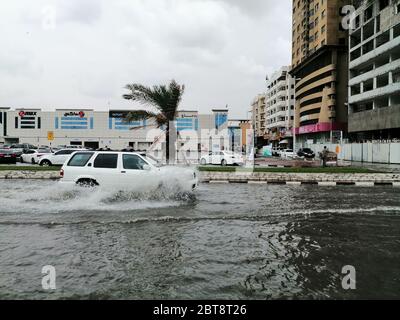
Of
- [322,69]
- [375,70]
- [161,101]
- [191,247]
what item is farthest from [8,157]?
[322,69]

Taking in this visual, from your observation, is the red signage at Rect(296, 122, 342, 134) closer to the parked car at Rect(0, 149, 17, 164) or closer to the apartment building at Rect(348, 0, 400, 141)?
the apartment building at Rect(348, 0, 400, 141)

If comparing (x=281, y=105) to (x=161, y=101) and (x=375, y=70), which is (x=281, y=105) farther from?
(x=161, y=101)

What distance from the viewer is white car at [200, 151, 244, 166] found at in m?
30.3

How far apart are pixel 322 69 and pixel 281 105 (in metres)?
31.8

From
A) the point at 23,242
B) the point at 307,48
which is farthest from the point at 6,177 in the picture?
the point at 307,48

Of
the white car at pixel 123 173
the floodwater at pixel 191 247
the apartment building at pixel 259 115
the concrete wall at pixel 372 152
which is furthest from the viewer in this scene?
the apartment building at pixel 259 115

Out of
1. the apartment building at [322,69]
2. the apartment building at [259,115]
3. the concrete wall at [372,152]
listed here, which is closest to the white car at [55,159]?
the concrete wall at [372,152]

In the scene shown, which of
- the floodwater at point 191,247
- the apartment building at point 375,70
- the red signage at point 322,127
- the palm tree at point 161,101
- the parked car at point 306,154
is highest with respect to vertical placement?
the apartment building at point 375,70

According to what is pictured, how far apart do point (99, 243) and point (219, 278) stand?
8.84ft

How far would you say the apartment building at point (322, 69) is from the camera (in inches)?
2653

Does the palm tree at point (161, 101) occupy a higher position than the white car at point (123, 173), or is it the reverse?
the palm tree at point (161, 101)

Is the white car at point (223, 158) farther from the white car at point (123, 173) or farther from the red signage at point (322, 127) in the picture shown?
the red signage at point (322, 127)

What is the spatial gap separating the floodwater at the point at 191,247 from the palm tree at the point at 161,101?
39.3 ft
